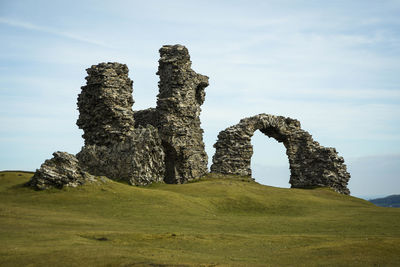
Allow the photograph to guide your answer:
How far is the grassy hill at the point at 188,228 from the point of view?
687 inches

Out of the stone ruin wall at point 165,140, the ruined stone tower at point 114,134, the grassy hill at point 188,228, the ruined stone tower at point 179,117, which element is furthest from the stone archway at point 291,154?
the ruined stone tower at point 114,134

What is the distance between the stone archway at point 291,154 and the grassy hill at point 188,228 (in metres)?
6.60

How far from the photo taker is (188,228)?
25.6m

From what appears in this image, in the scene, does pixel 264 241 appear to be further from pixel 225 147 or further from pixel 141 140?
pixel 225 147

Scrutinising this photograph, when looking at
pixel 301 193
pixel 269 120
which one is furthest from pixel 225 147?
pixel 301 193

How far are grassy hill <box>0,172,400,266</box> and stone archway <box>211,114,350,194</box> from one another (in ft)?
21.7

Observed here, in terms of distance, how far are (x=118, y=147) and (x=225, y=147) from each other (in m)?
12.5

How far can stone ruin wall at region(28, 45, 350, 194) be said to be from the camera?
133ft

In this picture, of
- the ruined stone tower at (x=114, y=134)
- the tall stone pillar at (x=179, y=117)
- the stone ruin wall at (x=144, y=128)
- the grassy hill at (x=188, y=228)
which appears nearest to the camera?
the grassy hill at (x=188, y=228)

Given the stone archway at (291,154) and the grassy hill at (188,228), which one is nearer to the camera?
the grassy hill at (188,228)

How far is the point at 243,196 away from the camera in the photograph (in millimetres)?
37500

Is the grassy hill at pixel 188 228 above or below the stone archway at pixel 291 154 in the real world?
below

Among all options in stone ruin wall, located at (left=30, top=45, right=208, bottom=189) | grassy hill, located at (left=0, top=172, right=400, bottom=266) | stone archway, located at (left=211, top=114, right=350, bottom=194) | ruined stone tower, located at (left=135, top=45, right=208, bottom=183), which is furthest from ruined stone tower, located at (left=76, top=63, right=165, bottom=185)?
stone archway, located at (left=211, top=114, right=350, bottom=194)

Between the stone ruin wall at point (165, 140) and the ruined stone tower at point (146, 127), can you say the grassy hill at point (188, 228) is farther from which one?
the ruined stone tower at point (146, 127)
